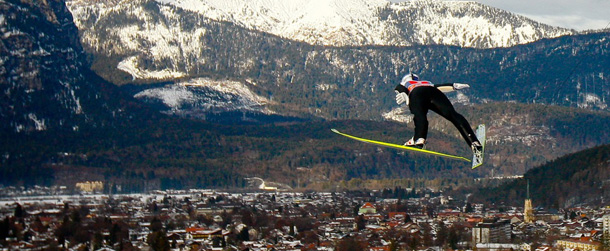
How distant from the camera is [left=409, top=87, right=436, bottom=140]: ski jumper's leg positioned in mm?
26422

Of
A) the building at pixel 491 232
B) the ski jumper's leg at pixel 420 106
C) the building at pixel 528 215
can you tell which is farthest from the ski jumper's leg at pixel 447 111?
the building at pixel 528 215

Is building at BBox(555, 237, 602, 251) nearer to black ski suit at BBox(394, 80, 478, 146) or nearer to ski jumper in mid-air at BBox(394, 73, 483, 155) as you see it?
ski jumper in mid-air at BBox(394, 73, 483, 155)

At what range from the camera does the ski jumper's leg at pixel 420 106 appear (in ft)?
86.7

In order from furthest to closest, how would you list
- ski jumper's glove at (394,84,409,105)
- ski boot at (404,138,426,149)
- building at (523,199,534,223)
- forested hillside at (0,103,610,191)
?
1. forested hillside at (0,103,610,191)
2. building at (523,199,534,223)
3. ski jumper's glove at (394,84,409,105)
4. ski boot at (404,138,426,149)

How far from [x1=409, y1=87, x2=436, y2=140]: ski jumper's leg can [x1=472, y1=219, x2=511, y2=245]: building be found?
61.4 m

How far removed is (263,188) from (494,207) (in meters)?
30.4

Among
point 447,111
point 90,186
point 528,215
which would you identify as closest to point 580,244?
point 528,215

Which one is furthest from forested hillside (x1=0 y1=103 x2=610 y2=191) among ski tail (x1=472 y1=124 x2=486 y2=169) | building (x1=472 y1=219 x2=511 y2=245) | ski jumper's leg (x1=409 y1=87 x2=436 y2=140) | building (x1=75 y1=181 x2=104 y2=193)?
ski jumper's leg (x1=409 y1=87 x2=436 y2=140)

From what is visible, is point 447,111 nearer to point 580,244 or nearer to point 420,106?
point 420,106

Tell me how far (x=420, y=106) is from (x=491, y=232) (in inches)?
2504

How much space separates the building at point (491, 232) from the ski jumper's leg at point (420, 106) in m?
61.4

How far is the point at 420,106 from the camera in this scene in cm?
2639

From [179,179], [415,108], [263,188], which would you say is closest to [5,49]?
[179,179]

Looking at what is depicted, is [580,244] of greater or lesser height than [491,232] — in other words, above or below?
below
